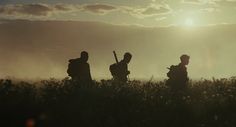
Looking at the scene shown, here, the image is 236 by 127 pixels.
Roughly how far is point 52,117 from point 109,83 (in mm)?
3215

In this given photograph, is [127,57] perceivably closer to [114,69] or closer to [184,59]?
[114,69]

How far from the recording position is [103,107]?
652 inches

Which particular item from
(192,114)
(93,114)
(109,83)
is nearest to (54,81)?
(109,83)

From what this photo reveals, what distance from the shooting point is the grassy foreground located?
1614 cm

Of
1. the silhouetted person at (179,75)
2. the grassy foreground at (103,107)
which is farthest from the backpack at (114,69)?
the grassy foreground at (103,107)

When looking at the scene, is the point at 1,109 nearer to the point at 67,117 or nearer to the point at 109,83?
the point at 67,117

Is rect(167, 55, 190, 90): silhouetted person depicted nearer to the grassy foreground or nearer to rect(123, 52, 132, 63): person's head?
the grassy foreground

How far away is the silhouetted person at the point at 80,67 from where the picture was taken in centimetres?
2166

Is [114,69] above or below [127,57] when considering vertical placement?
below

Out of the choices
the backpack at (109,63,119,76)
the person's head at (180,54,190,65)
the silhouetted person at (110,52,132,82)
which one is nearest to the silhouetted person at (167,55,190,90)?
the person's head at (180,54,190,65)

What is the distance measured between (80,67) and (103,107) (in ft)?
19.3

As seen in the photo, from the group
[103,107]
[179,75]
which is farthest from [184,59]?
[103,107]

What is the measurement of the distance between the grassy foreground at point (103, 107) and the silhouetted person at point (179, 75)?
2275 mm

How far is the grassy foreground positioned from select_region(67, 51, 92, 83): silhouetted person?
2.65m
